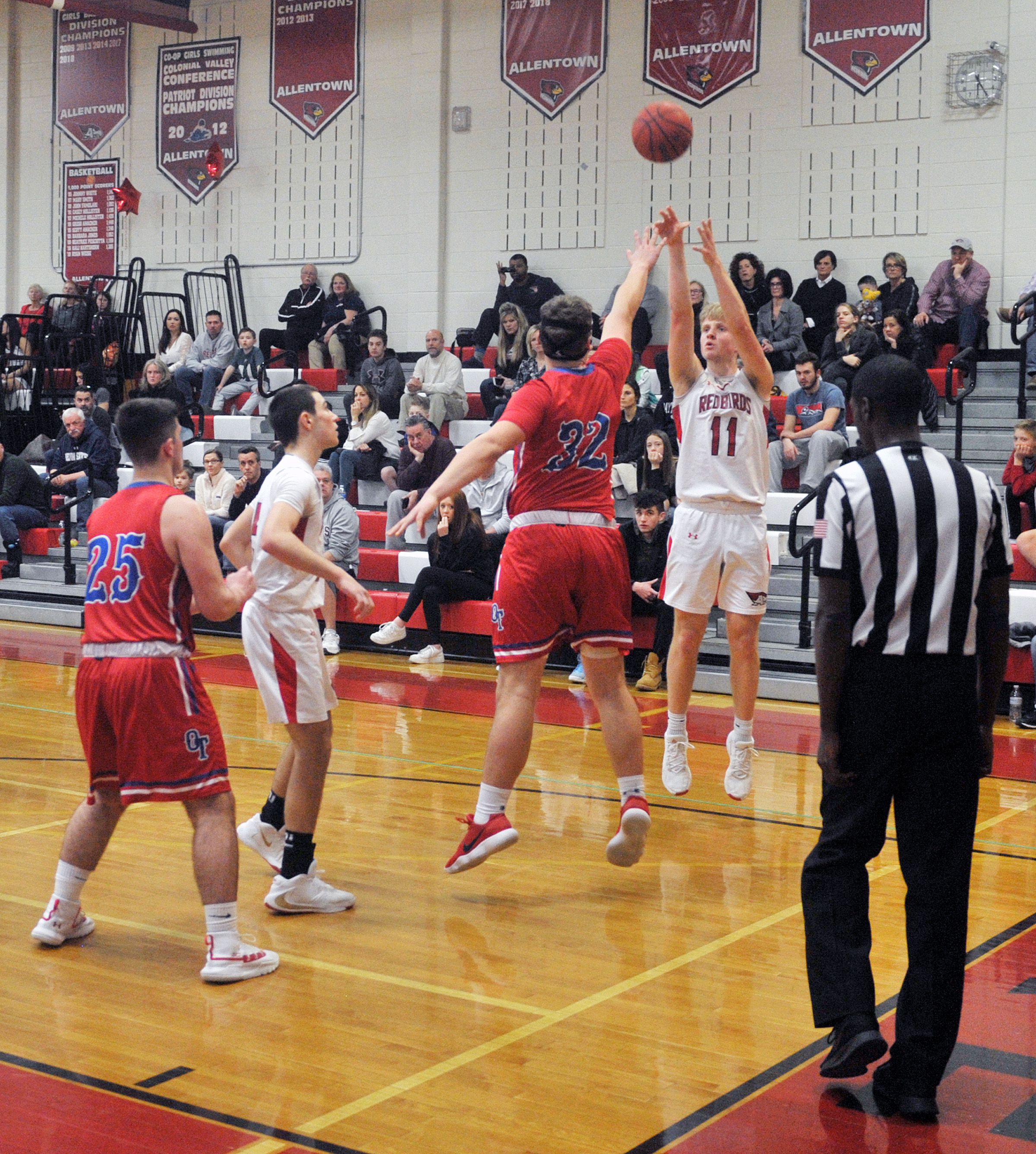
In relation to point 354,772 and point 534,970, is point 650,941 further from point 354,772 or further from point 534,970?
point 354,772

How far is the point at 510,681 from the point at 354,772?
2.09 meters

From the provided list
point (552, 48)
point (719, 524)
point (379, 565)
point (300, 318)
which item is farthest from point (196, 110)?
point (719, 524)

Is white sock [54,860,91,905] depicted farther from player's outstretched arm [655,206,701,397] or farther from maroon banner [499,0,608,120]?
maroon banner [499,0,608,120]

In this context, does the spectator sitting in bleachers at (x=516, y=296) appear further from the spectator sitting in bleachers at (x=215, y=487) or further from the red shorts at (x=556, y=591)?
the red shorts at (x=556, y=591)

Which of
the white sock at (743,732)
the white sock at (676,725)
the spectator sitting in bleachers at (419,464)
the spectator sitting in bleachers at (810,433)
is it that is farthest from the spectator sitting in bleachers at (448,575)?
the white sock at (743,732)

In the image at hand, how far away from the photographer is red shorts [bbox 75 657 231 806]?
152 inches

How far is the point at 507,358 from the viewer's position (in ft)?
45.1

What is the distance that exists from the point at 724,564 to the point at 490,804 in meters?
1.69

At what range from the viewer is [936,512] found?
121 inches

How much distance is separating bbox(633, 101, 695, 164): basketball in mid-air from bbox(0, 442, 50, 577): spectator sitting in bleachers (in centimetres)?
812

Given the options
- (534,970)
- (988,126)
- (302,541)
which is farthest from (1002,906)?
(988,126)

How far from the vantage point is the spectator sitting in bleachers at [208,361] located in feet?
52.1

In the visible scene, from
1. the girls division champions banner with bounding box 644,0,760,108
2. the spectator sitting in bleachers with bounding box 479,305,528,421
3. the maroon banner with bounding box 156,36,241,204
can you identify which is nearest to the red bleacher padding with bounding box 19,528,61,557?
the spectator sitting in bleachers with bounding box 479,305,528,421

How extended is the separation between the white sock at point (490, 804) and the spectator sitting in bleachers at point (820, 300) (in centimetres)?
918
